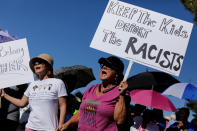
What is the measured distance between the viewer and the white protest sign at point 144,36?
3383 mm

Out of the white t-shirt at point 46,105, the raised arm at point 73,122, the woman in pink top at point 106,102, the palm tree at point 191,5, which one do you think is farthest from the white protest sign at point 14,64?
the palm tree at point 191,5

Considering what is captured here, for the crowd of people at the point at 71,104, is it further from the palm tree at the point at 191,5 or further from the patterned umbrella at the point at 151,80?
the palm tree at the point at 191,5

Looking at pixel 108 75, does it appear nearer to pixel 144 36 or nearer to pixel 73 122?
pixel 73 122

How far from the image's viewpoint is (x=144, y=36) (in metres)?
3.49

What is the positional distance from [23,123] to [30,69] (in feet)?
2.70

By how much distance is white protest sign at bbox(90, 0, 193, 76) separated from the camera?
338cm

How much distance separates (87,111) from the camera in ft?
9.20

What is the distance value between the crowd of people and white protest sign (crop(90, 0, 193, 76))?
0.50 metres

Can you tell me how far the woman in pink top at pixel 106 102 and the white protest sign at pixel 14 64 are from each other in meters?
1.37

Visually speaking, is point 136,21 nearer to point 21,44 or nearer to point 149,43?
point 149,43

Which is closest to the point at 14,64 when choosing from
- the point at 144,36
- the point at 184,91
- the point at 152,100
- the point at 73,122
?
the point at 73,122

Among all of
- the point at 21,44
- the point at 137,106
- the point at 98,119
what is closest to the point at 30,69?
the point at 21,44

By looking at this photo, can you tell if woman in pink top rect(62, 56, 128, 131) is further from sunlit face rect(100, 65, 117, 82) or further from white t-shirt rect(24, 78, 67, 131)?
white t-shirt rect(24, 78, 67, 131)

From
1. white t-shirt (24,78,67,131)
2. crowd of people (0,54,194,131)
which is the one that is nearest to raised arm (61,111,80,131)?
crowd of people (0,54,194,131)
